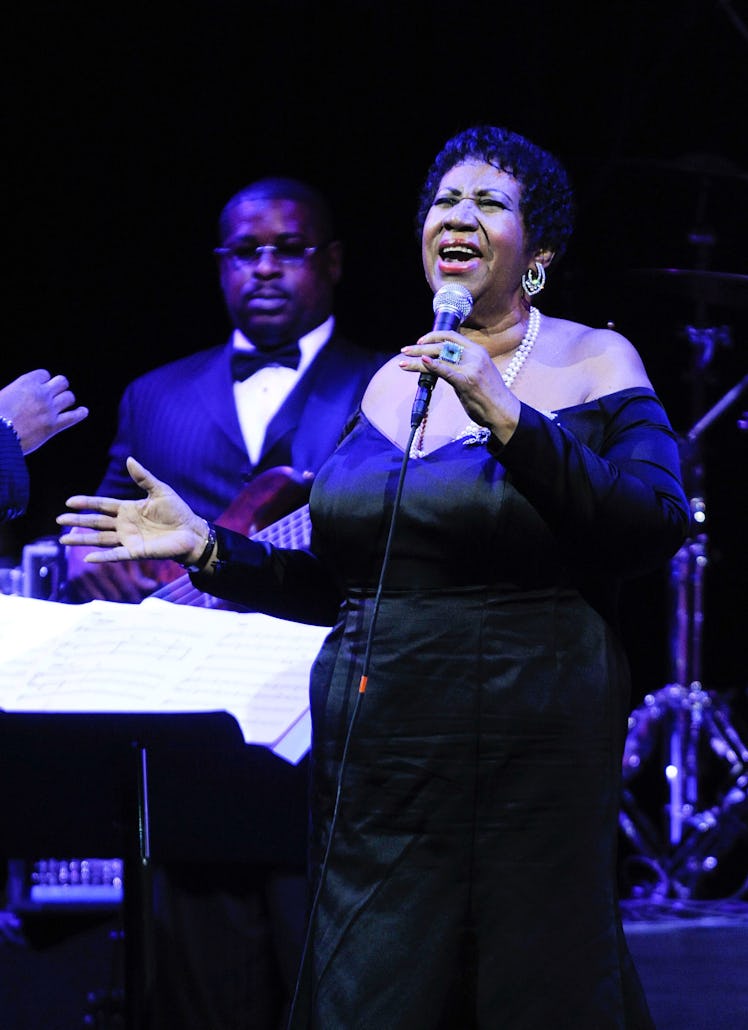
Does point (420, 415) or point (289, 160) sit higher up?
point (289, 160)

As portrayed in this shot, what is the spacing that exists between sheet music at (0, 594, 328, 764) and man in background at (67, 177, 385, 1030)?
2.22 feet

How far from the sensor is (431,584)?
1870 mm

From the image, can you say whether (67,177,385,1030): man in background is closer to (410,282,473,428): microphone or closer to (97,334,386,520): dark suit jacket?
(97,334,386,520): dark suit jacket

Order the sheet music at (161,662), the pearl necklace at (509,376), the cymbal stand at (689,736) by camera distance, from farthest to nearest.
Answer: the cymbal stand at (689,736), the sheet music at (161,662), the pearl necklace at (509,376)

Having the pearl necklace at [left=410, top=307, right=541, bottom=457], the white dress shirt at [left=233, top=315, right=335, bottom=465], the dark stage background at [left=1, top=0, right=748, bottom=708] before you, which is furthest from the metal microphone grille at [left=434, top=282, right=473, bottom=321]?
the dark stage background at [left=1, top=0, right=748, bottom=708]

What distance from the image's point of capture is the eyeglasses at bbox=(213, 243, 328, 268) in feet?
11.2

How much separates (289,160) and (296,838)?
1.87m

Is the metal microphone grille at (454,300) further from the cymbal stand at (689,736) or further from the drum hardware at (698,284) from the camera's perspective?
the cymbal stand at (689,736)

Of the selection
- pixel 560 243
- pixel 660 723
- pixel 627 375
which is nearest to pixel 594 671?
pixel 627 375

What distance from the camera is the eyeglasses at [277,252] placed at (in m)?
3.41

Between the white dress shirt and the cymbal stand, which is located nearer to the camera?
the white dress shirt

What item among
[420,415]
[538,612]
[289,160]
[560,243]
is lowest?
[538,612]

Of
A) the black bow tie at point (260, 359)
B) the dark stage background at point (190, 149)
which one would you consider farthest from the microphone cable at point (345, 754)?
the dark stage background at point (190, 149)

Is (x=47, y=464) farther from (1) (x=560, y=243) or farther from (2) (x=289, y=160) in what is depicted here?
(1) (x=560, y=243)
